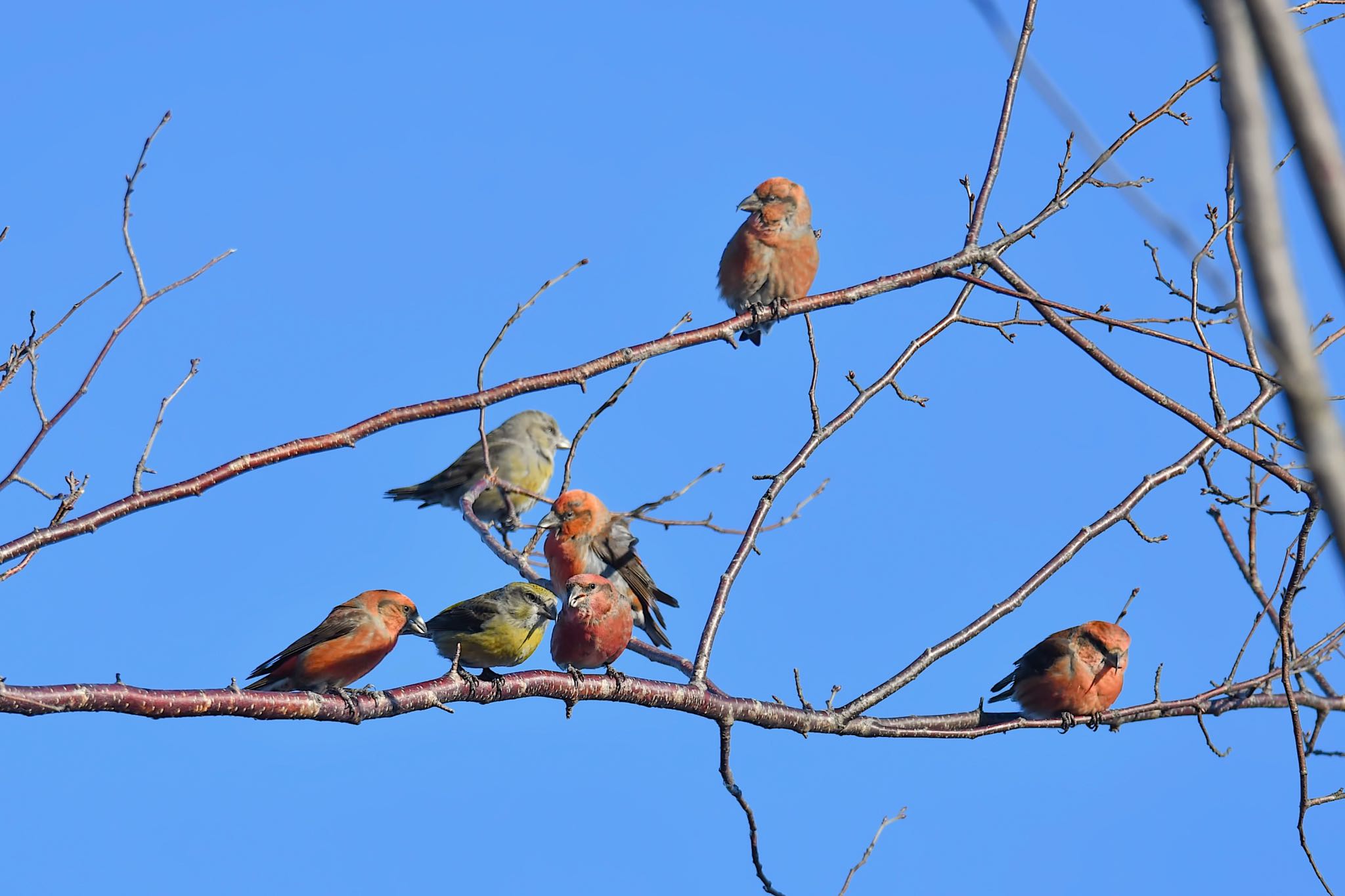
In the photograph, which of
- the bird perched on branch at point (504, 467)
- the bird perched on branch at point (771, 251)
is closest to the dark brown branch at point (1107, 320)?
the bird perched on branch at point (771, 251)

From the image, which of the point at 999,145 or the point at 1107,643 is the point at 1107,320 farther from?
the point at 1107,643

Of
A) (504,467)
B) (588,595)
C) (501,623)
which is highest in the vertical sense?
(504,467)

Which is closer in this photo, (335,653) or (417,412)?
(417,412)

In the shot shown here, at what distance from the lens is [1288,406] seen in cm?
100

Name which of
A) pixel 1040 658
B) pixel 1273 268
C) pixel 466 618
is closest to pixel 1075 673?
pixel 1040 658

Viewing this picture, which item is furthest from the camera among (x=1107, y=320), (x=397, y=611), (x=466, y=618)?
(x=466, y=618)

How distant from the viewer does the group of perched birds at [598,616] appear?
19.9 feet

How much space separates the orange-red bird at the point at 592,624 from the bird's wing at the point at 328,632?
36.8 inches

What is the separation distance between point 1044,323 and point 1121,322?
0.43 meters

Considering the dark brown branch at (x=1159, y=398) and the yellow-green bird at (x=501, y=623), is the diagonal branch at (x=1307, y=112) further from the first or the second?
the yellow-green bird at (x=501, y=623)

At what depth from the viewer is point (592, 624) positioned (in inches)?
238

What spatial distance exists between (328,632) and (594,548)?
6.11 ft

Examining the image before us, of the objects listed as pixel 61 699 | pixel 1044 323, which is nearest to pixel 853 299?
pixel 1044 323

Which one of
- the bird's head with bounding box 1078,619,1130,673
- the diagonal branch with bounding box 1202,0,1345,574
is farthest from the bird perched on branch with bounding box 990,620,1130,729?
the diagonal branch with bounding box 1202,0,1345,574
